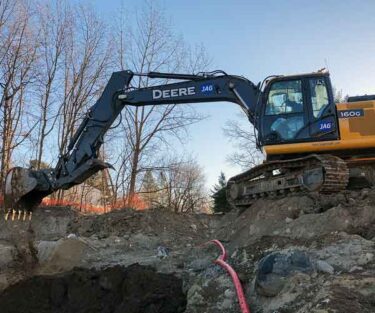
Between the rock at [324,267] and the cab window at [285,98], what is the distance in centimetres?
498

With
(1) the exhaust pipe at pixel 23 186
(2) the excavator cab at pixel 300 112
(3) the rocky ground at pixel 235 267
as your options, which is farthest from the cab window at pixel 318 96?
(1) the exhaust pipe at pixel 23 186

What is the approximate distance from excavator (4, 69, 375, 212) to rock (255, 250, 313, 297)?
3646 mm

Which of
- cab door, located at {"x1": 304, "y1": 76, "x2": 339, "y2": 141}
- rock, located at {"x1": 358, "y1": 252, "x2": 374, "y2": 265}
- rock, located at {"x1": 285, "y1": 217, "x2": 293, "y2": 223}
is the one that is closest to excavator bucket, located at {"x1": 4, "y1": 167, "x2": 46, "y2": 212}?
rock, located at {"x1": 285, "y1": 217, "x2": 293, "y2": 223}

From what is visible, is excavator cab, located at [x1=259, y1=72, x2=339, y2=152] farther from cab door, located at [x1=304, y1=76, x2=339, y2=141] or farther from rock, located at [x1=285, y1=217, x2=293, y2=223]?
rock, located at [x1=285, y1=217, x2=293, y2=223]

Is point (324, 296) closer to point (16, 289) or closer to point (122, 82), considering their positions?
point (16, 289)

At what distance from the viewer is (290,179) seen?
32.0ft

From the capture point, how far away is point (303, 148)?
9.93 m

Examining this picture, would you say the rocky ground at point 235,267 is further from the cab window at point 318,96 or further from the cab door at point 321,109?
the cab window at point 318,96

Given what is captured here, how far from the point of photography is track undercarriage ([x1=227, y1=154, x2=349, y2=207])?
29.4 ft

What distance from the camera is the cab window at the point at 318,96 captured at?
32.8ft

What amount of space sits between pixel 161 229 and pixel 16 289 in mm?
7290

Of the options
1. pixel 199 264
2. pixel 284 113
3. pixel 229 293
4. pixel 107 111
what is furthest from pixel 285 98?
pixel 229 293

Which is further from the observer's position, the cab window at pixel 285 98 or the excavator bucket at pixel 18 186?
the excavator bucket at pixel 18 186

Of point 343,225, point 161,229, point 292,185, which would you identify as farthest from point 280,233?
point 161,229
